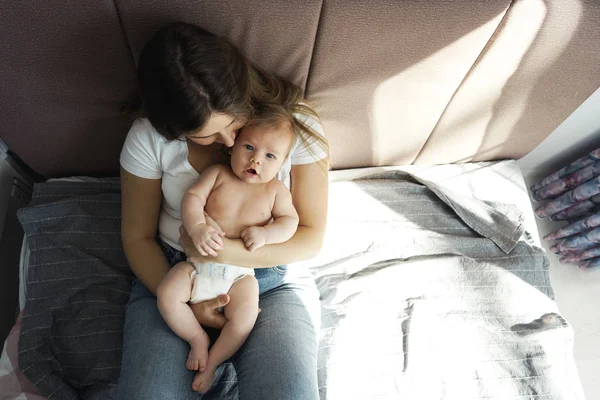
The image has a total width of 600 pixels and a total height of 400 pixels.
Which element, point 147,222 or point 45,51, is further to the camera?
point 147,222

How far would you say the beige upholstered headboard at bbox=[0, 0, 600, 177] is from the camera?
97 cm

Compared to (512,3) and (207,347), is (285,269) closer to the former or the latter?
(207,347)

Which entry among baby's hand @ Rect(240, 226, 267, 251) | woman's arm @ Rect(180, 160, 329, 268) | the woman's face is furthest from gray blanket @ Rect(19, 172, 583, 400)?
the woman's face

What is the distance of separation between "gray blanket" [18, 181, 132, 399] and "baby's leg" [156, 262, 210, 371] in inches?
10.4

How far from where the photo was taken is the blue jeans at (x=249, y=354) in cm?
101

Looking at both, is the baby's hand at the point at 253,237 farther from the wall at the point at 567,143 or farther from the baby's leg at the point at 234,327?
the wall at the point at 567,143

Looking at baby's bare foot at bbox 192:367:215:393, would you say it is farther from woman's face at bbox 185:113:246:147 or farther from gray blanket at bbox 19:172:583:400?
woman's face at bbox 185:113:246:147

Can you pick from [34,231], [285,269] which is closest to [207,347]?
[285,269]

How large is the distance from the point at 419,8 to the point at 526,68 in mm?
408

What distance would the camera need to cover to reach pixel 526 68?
4.01ft

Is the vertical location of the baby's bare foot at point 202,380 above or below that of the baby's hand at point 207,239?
below

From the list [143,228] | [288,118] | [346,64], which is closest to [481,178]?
[346,64]

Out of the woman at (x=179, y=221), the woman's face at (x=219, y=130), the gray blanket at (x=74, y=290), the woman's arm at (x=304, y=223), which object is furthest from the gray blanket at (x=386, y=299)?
the woman's face at (x=219, y=130)

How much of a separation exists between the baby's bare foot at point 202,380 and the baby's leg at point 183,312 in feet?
0.04
